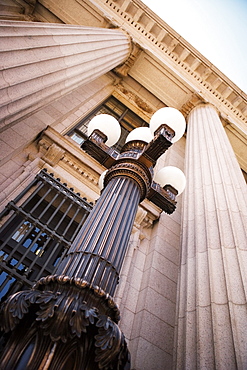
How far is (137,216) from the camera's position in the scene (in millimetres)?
5992

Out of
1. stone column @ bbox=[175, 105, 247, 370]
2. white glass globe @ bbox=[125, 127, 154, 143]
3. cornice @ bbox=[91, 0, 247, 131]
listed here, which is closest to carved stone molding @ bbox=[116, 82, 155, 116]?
cornice @ bbox=[91, 0, 247, 131]

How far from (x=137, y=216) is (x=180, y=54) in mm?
8458

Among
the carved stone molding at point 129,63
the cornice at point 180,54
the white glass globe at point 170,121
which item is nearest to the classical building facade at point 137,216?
the carved stone molding at point 129,63

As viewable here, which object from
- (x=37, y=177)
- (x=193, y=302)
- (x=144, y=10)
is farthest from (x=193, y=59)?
(x=193, y=302)

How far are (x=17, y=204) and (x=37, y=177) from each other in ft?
2.56

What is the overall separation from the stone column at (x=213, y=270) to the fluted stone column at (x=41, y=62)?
318 cm

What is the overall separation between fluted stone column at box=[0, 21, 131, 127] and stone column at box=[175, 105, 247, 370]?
3185 millimetres

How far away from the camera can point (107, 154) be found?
2.89 m

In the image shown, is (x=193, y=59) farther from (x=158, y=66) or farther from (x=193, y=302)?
(x=193, y=302)

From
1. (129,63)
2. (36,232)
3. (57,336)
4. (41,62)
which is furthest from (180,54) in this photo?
(57,336)

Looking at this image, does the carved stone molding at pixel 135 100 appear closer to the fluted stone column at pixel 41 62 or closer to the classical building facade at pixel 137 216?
the classical building facade at pixel 137 216

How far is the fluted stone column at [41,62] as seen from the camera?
149 inches

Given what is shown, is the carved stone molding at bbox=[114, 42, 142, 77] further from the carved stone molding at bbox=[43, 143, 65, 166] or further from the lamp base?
the lamp base

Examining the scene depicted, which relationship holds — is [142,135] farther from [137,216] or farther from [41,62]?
[137,216]
